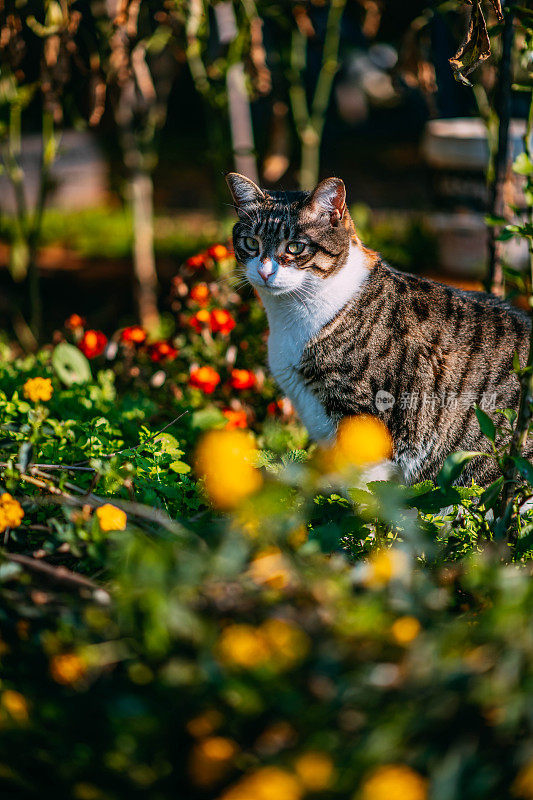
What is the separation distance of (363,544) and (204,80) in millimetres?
2910

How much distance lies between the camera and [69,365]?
2.70m

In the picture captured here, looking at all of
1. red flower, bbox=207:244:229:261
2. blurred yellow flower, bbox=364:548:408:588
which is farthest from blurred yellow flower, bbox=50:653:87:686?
red flower, bbox=207:244:229:261

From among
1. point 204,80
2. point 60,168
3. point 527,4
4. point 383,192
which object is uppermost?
point 527,4

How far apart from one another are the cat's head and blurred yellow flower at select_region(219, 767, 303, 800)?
4.96ft

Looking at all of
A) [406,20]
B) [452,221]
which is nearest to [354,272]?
[452,221]

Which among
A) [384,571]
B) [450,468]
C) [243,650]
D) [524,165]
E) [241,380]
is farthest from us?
[241,380]

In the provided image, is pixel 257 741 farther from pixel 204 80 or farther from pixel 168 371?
pixel 204 80

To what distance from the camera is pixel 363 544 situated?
1.98 metres

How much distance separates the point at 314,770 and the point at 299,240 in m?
1.69

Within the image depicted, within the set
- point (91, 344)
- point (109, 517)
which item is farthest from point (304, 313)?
point (109, 517)

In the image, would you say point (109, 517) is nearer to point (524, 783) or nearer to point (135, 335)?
point (524, 783)

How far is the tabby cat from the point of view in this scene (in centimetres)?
225

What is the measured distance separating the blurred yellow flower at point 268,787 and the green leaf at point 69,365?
1.87 m

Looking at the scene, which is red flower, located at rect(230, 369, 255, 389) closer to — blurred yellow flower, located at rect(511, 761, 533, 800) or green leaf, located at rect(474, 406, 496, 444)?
green leaf, located at rect(474, 406, 496, 444)
